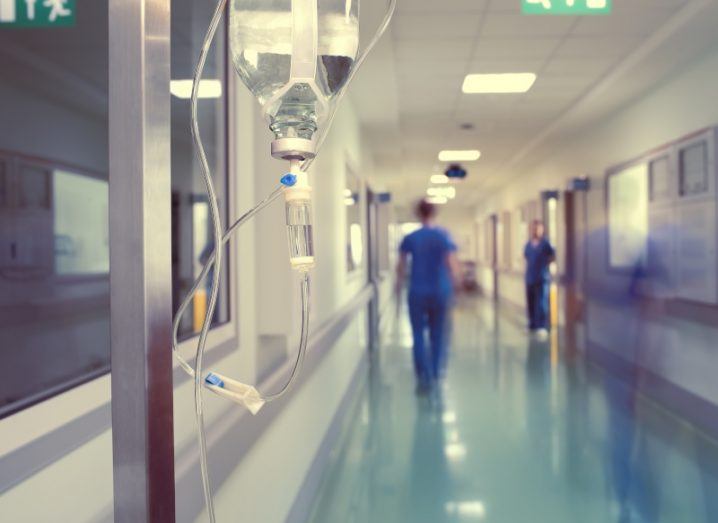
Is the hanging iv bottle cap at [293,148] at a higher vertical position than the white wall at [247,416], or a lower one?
higher

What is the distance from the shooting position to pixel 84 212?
25.8 ft

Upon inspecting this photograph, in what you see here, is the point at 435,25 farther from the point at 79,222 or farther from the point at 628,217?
the point at 79,222

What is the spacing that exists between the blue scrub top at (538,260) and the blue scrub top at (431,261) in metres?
3.54

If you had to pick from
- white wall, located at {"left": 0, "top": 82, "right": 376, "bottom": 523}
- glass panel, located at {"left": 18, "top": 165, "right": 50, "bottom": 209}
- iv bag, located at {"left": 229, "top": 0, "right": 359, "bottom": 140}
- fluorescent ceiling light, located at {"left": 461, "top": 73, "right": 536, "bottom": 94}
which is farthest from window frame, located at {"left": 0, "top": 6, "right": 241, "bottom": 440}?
glass panel, located at {"left": 18, "top": 165, "right": 50, "bottom": 209}

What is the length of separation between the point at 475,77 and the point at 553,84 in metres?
0.77

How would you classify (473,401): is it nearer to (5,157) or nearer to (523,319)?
(5,157)

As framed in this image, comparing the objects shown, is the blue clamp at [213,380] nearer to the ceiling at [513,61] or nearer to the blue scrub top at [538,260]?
the ceiling at [513,61]

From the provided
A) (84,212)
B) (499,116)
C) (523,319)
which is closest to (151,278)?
(499,116)

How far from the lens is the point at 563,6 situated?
9.48 ft

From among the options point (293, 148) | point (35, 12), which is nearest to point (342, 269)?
point (35, 12)

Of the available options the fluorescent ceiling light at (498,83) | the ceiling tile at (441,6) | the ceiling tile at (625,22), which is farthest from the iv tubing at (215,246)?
the fluorescent ceiling light at (498,83)

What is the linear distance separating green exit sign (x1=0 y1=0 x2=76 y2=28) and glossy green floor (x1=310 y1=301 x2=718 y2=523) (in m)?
2.21

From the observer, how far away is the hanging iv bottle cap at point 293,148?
0.82m

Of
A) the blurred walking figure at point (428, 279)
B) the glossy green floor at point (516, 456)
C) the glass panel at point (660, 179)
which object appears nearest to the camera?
the glossy green floor at point (516, 456)
